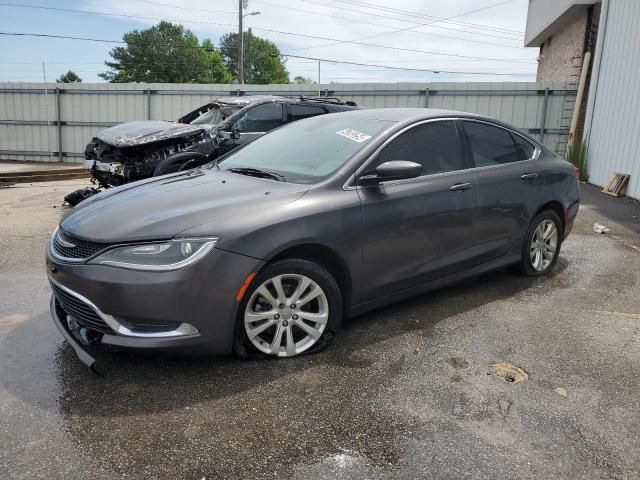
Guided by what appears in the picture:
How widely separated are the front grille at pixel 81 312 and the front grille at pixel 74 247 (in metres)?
0.22

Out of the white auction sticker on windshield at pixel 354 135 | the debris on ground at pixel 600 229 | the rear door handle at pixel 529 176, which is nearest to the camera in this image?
the white auction sticker on windshield at pixel 354 135

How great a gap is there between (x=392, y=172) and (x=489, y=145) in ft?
4.85

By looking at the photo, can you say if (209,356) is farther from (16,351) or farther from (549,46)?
(549,46)

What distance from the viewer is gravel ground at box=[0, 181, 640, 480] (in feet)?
8.00

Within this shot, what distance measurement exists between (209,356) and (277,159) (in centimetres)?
157

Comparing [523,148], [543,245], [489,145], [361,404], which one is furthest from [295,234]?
[543,245]

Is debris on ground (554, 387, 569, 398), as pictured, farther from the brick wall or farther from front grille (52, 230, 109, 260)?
the brick wall

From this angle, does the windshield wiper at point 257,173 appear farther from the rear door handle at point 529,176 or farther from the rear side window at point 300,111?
the rear side window at point 300,111

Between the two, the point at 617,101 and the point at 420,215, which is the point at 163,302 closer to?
the point at 420,215

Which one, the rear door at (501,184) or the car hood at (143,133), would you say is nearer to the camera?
the rear door at (501,184)

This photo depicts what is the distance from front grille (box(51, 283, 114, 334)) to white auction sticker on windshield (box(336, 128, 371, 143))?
6.84 feet

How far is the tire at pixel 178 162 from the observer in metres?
7.55

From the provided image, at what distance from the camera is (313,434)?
266 centimetres

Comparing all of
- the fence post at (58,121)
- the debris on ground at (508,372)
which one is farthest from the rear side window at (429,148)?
the fence post at (58,121)
